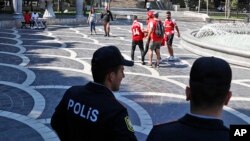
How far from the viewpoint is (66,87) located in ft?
33.7

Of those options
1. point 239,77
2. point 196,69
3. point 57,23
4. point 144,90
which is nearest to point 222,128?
point 196,69

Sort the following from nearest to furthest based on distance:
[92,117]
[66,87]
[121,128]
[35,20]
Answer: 1. [121,128]
2. [92,117]
3. [66,87]
4. [35,20]

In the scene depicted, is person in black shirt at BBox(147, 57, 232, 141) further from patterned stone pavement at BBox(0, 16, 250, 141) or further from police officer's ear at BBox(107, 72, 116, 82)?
patterned stone pavement at BBox(0, 16, 250, 141)

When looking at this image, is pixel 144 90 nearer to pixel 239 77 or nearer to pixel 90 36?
pixel 239 77

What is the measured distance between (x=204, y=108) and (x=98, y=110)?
2.62 feet

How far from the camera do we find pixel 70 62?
14.0m

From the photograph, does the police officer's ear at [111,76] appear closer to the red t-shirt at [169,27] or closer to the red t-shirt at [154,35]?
the red t-shirt at [154,35]

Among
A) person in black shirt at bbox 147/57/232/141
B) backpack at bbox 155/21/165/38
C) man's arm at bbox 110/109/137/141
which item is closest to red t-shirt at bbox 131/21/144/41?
backpack at bbox 155/21/165/38

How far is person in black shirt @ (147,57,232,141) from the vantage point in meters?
2.32

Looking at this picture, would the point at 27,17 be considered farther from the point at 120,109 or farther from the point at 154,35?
the point at 120,109

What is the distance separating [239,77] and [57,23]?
21345mm

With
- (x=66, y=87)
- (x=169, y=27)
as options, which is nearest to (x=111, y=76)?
(x=66, y=87)

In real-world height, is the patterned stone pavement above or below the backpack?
below

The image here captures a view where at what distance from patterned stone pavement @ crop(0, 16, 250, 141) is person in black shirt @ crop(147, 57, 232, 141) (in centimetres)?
456
